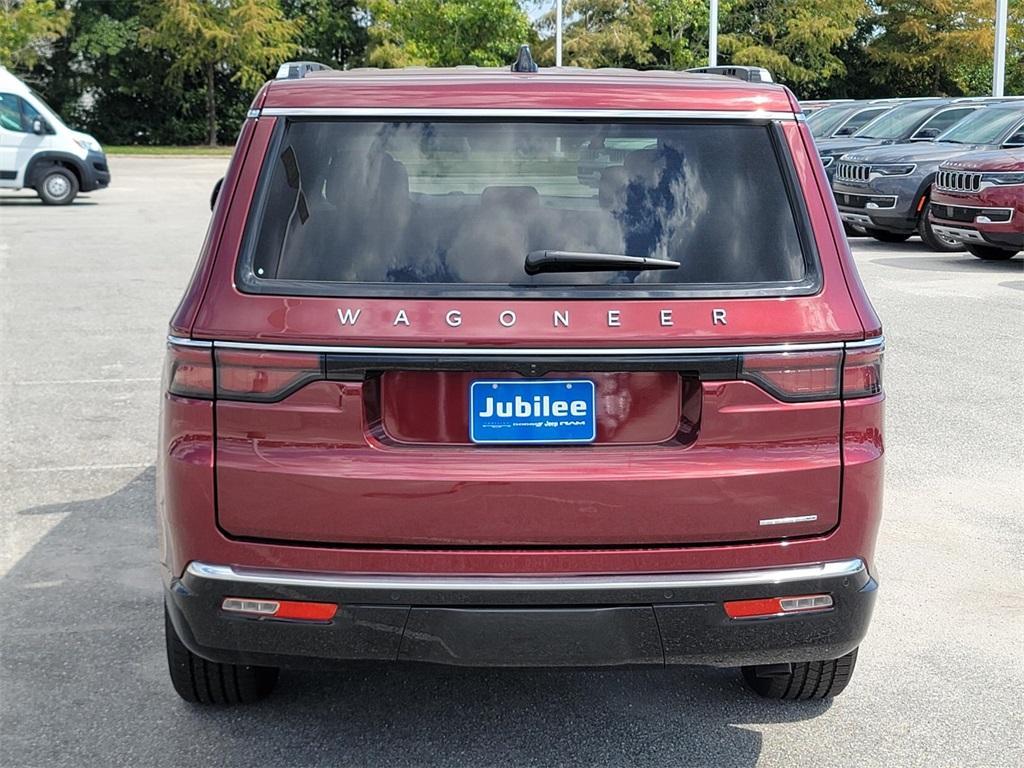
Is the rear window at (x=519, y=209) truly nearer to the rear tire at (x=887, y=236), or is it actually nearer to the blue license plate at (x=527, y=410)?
the blue license plate at (x=527, y=410)

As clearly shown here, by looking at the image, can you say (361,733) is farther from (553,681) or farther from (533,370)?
(533,370)

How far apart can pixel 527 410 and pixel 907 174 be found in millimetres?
15210

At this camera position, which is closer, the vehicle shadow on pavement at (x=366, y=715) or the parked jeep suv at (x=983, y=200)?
the vehicle shadow on pavement at (x=366, y=715)

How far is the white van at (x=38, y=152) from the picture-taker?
984 inches

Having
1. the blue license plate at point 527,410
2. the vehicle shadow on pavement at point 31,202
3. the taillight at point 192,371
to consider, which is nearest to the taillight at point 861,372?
the blue license plate at point 527,410

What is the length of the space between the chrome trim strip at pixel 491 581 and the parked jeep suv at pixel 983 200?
1288cm

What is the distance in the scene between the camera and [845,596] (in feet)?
10.9

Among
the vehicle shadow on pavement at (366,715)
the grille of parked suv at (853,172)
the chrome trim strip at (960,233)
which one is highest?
the grille of parked suv at (853,172)

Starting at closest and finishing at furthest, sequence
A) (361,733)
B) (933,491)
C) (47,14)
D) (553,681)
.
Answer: (361,733), (553,681), (933,491), (47,14)

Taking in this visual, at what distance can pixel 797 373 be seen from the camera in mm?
3260

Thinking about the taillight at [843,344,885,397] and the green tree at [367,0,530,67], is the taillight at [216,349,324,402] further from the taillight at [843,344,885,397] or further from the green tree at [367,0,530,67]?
the green tree at [367,0,530,67]

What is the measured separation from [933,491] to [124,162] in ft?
132

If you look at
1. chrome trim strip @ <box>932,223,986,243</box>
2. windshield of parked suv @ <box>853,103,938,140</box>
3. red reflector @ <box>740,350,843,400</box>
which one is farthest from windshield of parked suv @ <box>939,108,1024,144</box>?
red reflector @ <box>740,350,843,400</box>

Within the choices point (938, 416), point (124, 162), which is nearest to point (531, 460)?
point (938, 416)
